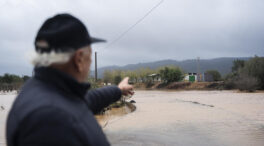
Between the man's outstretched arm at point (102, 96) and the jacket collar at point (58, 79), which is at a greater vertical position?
the jacket collar at point (58, 79)

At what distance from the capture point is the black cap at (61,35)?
1188mm

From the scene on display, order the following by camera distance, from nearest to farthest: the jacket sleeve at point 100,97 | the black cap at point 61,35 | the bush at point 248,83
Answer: the black cap at point 61,35 → the jacket sleeve at point 100,97 → the bush at point 248,83

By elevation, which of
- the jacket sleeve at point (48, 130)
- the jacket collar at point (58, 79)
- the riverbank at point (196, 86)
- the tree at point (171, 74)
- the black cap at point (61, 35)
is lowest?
the riverbank at point (196, 86)

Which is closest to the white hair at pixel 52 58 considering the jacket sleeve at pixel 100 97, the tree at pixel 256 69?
the jacket sleeve at pixel 100 97

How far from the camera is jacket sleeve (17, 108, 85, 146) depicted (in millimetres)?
979

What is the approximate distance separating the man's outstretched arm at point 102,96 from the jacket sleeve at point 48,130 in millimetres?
778

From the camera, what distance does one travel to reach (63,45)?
1.19 meters

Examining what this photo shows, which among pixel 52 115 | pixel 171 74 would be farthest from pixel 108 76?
pixel 52 115

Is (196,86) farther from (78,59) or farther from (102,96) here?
(78,59)

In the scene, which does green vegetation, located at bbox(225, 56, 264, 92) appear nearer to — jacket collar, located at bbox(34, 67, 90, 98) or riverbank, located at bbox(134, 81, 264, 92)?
riverbank, located at bbox(134, 81, 264, 92)

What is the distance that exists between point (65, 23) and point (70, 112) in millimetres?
411

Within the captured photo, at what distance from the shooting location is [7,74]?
84.0m

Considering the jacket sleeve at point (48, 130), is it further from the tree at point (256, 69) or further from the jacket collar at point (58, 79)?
the tree at point (256, 69)

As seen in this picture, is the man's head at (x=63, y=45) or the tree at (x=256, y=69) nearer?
the man's head at (x=63, y=45)
